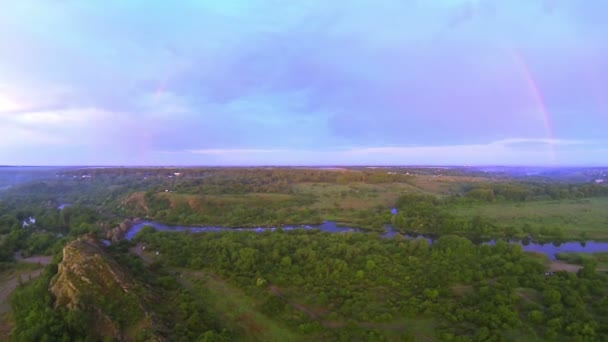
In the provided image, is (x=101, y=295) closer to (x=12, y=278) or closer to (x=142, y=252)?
(x=12, y=278)

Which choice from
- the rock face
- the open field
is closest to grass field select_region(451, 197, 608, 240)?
the rock face

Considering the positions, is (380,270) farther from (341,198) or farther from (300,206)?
(341,198)

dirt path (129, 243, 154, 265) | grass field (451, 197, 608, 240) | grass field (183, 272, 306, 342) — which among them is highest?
grass field (451, 197, 608, 240)

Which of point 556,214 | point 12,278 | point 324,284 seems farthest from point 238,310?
point 556,214

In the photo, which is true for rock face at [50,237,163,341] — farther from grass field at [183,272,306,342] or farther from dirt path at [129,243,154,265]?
dirt path at [129,243,154,265]

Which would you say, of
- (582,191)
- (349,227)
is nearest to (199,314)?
(349,227)
